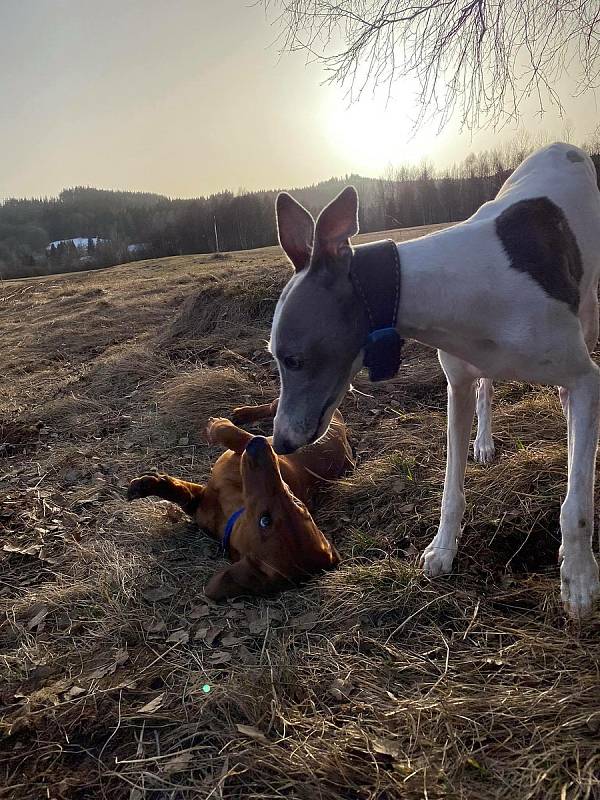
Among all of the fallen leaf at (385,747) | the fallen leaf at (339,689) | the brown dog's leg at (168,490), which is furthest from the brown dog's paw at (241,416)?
the fallen leaf at (385,747)

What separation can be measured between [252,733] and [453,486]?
1.57 meters

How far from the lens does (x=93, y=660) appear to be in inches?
100

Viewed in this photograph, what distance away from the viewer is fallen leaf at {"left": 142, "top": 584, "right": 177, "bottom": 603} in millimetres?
2957

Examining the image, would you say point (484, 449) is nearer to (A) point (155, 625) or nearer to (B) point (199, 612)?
(B) point (199, 612)

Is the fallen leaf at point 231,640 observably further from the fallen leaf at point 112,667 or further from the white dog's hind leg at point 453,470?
the white dog's hind leg at point 453,470

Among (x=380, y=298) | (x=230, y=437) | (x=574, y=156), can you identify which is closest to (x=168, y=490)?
(x=230, y=437)

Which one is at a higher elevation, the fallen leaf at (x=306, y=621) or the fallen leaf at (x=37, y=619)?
the fallen leaf at (x=37, y=619)

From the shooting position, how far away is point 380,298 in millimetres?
2355

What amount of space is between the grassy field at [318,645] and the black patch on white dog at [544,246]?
3.99 ft

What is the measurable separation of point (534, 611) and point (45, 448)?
4.30 meters

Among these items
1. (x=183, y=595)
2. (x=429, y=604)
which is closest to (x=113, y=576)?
(x=183, y=595)

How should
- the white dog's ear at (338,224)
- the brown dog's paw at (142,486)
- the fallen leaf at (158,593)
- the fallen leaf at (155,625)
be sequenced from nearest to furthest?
the white dog's ear at (338,224), the fallen leaf at (155,625), the fallen leaf at (158,593), the brown dog's paw at (142,486)

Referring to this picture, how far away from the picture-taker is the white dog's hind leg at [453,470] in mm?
2881

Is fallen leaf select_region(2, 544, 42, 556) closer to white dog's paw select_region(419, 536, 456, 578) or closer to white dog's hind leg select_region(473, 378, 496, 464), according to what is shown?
white dog's paw select_region(419, 536, 456, 578)
